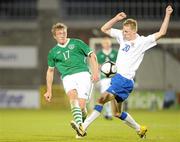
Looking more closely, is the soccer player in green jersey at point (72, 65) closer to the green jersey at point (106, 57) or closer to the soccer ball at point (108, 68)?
the soccer ball at point (108, 68)

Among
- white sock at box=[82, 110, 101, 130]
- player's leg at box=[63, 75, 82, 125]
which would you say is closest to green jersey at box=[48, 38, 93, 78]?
player's leg at box=[63, 75, 82, 125]

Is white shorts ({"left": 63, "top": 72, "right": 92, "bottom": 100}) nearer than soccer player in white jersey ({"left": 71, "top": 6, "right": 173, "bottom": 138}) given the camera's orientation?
No

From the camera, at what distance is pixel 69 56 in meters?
11.8

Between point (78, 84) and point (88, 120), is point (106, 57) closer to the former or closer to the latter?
point (78, 84)

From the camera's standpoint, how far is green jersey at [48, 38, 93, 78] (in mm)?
11820

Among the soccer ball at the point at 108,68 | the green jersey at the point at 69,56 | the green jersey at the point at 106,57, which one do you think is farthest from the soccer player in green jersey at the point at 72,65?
the green jersey at the point at 106,57

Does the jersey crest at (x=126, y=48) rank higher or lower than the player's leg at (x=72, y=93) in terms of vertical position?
higher

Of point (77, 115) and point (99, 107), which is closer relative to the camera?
point (77, 115)

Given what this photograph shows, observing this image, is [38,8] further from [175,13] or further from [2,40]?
[175,13]

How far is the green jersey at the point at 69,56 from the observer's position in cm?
1182

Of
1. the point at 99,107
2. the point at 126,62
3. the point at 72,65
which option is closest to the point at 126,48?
the point at 126,62

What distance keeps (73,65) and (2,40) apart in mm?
20558

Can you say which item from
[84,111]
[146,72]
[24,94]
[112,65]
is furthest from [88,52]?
[24,94]

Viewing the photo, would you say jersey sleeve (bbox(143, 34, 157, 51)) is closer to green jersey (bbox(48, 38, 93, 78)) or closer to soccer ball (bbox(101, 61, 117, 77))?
green jersey (bbox(48, 38, 93, 78))
